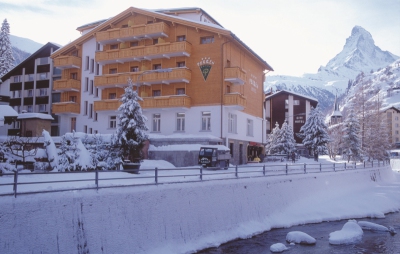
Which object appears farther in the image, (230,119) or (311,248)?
(230,119)

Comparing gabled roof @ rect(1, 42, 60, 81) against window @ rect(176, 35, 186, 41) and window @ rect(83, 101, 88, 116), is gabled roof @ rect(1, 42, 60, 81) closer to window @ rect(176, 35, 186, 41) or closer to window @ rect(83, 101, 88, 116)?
window @ rect(83, 101, 88, 116)

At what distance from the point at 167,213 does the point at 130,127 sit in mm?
12435

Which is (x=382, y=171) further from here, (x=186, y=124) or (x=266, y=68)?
(x=186, y=124)

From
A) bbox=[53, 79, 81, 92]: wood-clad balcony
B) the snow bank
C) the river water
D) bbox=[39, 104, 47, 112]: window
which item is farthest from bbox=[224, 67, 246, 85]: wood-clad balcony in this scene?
bbox=[39, 104, 47, 112]: window

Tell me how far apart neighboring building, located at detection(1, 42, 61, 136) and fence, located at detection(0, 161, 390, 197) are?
3514 cm

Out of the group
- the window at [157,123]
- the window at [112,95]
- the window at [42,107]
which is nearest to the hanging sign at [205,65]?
the window at [157,123]

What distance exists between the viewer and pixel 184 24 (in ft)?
136

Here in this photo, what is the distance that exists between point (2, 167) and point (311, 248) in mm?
15133

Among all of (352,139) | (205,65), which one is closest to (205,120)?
(205,65)

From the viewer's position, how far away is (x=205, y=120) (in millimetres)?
40594

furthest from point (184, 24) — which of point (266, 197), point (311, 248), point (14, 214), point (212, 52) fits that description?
point (14, 214)

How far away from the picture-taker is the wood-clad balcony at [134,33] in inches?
1658

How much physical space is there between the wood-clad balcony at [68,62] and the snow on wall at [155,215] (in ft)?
106

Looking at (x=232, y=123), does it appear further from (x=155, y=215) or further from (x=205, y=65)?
(x=155, y=215)
